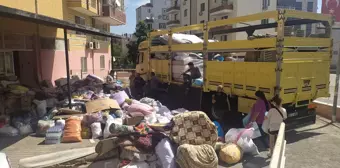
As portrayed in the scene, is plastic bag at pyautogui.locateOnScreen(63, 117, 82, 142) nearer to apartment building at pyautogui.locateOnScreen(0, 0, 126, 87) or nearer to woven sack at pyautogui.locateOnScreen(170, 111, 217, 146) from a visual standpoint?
woven sack at pyautogui.locateOnScreen(170, 111, 217, 146)

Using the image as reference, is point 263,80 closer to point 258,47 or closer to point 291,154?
point 258,47

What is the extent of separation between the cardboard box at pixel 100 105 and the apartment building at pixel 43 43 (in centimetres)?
224

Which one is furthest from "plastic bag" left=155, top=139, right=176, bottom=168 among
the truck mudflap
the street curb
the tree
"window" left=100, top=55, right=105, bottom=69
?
the tree

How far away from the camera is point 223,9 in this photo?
32625mm

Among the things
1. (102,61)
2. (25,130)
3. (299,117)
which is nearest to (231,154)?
(299,117)

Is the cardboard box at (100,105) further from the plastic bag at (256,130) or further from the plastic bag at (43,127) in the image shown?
the plastic bag at (256,130)

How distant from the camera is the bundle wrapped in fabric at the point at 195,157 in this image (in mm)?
4301

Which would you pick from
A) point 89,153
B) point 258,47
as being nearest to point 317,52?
point 258,47

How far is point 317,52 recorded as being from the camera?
21.3ft

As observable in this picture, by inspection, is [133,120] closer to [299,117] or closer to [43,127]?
[43,127]

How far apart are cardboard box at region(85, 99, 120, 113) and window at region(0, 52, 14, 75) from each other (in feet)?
13.9

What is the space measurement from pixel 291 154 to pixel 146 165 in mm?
2838

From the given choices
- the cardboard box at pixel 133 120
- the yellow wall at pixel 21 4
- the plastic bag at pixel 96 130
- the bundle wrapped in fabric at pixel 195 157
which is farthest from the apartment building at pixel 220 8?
the bundle wrapped in fabric at pixel 195 157

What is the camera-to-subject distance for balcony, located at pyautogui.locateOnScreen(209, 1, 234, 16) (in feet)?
106
